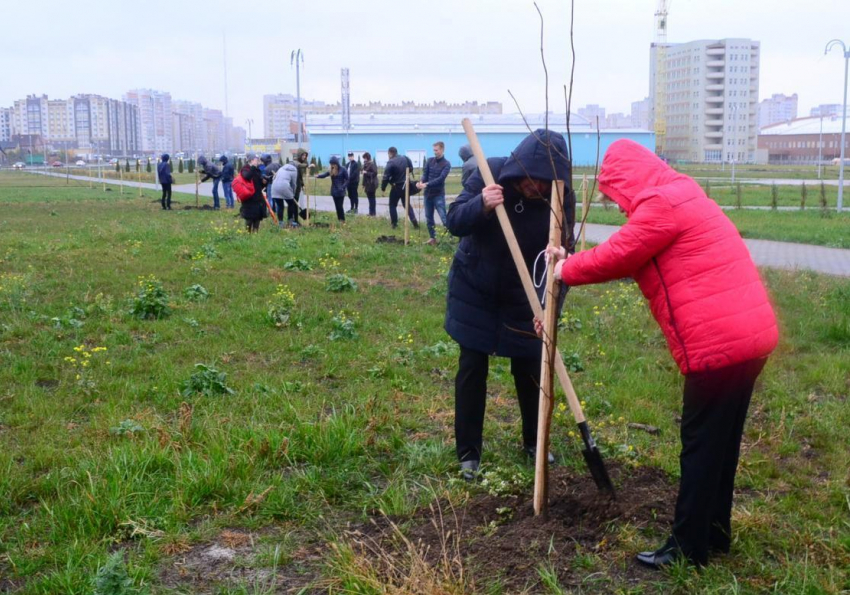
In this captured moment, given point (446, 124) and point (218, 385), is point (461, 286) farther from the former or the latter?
point (446, 124)

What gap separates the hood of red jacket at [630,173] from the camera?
3436 mm

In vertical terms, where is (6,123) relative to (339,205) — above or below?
above

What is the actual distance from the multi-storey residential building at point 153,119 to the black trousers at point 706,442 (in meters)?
168

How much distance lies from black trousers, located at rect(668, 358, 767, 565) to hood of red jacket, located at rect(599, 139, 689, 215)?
73cm

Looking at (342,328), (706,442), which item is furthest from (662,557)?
(342,328)

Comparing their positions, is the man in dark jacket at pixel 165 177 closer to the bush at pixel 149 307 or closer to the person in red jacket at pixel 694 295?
the bush at pixel 149 307

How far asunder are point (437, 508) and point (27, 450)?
2.41m

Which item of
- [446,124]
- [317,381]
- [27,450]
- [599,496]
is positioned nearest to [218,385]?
[317,381]

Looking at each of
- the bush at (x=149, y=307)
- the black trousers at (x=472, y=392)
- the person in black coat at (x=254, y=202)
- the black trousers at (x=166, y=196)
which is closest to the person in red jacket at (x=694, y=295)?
the black trousers at (x=472, y=392)

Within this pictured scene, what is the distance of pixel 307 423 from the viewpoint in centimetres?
513

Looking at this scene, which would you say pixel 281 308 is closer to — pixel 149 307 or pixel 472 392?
pixel 149 307

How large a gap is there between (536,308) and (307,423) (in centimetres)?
177

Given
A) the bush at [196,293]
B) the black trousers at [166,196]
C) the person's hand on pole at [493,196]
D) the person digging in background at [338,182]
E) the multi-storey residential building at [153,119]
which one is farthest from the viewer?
the multi-storey residential building at [153,119]

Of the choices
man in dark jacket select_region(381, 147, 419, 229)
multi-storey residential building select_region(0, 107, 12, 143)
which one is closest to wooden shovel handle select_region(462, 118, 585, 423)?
man in dark jacket select_region(381, 147, 419, 229)
